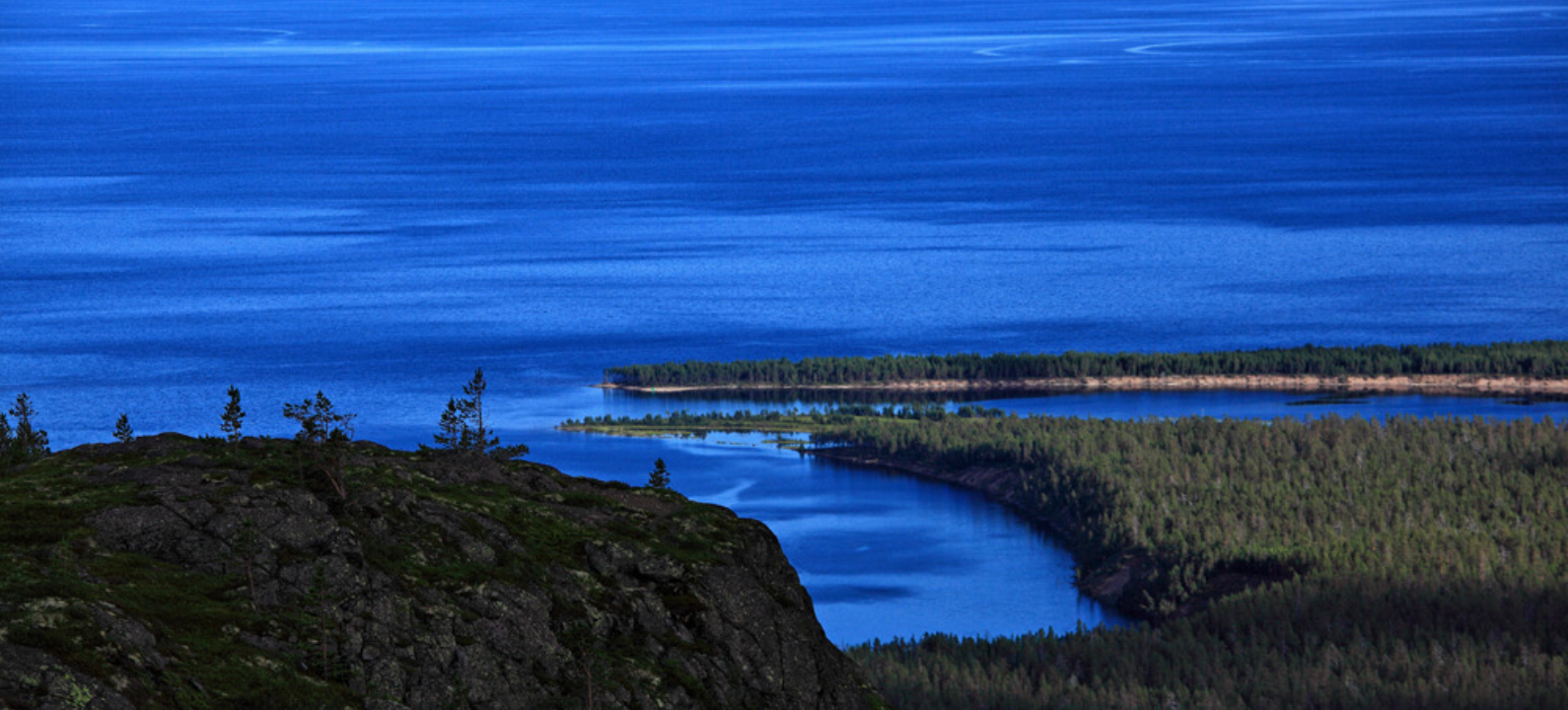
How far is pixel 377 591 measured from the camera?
44.0 meters

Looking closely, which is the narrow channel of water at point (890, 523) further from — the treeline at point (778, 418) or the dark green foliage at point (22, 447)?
the dark green foliage at point (22, 447)

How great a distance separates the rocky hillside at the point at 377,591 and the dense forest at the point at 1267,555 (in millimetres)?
46611

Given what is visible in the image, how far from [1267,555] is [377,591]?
96.7m

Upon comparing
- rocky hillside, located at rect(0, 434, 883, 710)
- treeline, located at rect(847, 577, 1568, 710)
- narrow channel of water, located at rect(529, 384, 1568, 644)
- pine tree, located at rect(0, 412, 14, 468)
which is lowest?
treeline, located at rect(847, 577, 1568, 710)

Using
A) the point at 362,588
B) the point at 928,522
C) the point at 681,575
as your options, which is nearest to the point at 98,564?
the point at 362,588

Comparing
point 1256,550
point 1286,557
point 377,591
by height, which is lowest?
point 1286,557

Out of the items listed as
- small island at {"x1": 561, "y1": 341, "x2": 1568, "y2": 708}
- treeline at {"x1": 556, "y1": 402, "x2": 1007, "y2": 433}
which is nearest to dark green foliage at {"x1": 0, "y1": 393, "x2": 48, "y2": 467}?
small island at {"x1": 561, "y1": 341, "x2": 1568, "y2": 708}

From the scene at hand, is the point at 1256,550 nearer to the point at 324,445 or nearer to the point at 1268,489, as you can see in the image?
the point at 1268,489

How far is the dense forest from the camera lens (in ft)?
345

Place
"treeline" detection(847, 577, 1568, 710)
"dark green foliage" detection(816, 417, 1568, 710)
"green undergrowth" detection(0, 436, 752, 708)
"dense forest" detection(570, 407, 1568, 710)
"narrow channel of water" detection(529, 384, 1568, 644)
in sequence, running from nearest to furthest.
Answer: "green undergrowth" detection(0, 436, 752, 708)
"treeline" detection(847, 577, 1568, 710)
"dark green foliage" detection(816, 417, 1568, 710)
"dense forest" detection(570, 407, 1568, 710)
"narrow channel of water" detection(529, 384, 1568, 644)

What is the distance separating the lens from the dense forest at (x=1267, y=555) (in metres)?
105

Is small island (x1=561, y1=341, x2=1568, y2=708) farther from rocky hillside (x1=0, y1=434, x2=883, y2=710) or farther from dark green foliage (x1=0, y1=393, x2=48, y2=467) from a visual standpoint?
dark green foliage (x1=0, y1=393, x2=48, y2=467)

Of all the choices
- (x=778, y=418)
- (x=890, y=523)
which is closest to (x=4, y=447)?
(x=890, y=523)

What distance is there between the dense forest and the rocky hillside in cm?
4661
